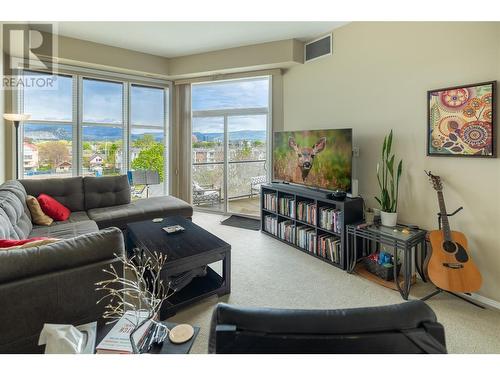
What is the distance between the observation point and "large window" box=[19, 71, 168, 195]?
443cm

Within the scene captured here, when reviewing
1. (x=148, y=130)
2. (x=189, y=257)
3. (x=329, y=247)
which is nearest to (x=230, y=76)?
(x=148, y=130)

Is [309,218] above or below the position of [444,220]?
below

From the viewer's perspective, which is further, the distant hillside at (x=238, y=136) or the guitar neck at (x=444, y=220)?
the distant hillside at (x=238, y=136)

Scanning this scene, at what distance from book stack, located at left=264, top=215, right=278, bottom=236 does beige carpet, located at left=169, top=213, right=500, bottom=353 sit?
50 centimetres

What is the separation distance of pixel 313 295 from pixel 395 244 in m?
0.88

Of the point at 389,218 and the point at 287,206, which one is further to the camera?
the point at 287,206

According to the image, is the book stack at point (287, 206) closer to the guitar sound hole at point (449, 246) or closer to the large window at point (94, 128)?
the guitar sound hole at point (449, 246)

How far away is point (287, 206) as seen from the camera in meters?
3.92

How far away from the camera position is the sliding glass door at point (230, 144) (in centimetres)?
495

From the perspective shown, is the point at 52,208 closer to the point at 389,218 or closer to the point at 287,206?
the point at 287,206

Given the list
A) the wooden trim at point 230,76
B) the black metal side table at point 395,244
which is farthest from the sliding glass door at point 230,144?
the black metal side table at point 395,244

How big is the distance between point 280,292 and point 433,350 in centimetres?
199

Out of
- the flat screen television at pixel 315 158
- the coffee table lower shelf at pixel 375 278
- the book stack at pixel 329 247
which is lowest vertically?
the coffee table lower shelf at pixel 375 278
